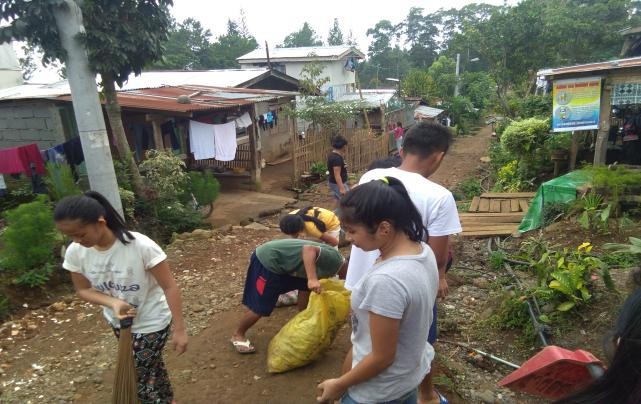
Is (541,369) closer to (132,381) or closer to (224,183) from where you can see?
(132,381)

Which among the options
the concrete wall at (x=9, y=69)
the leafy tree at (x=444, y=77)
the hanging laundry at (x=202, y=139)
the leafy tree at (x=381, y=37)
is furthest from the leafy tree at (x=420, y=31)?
the hanging laundry at (x=202, y=139)

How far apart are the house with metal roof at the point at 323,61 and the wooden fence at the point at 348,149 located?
8.60 meters

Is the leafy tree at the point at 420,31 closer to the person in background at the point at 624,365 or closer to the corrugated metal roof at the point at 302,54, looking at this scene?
the corrugated metal roof at the point at 302,54

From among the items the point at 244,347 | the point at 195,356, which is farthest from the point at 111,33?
the point at 244,347

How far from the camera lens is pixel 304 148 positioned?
12.5m

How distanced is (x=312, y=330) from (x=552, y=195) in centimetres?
493

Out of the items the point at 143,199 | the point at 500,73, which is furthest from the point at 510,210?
the point at 500,73

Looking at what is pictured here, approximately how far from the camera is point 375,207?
4.76 feet

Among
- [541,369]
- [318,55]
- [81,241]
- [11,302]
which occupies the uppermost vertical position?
[318,55]

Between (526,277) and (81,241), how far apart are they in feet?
14.2

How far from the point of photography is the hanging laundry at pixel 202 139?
9.91 m

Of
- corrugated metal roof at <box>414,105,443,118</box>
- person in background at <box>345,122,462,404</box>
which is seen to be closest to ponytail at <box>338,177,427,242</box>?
person in background at <box>345,122,462,404</box>

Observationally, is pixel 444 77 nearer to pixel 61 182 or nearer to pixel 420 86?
pixel 420 86

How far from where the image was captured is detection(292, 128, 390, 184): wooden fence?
12.4 metres
